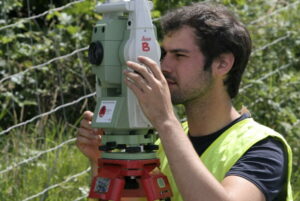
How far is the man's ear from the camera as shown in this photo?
2975 millimetres

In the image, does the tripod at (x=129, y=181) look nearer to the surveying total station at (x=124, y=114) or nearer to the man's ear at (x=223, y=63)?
the surveying total station at (x=124, y=114)

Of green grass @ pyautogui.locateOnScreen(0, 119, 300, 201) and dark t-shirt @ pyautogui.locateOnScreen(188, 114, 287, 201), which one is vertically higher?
dark t-shirt @ pyautogui.locateOnScreen(188, 114, 287, 201)

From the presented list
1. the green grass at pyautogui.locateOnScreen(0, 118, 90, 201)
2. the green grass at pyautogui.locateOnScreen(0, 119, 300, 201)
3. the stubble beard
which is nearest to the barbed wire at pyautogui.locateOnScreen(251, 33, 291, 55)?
the green grass at pyautogui.locateOnScreen(0, 119, 300, 201)

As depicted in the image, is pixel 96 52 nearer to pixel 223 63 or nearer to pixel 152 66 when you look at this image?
pixel 152 66

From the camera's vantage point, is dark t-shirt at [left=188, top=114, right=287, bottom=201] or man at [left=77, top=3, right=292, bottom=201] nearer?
man at [left=77, top=3, right=292, bottom=201]

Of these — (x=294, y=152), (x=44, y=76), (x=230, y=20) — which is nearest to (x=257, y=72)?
(x=294, y=152)

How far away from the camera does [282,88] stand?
17.6 ft

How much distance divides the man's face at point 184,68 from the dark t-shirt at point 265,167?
12.9 inches

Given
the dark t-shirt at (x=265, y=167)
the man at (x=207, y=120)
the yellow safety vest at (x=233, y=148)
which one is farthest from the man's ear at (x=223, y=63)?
the dark t-shirt at (x=265, y=167)

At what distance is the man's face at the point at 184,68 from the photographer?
2.84 metres

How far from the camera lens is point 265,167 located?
106 inches

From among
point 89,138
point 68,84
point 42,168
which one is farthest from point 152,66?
point 68,84

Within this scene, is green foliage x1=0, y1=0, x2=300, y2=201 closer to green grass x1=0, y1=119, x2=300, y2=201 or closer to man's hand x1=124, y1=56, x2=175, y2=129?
green grass x1=0, y1=119, x2=300, y2=201

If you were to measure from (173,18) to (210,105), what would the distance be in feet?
1.26
